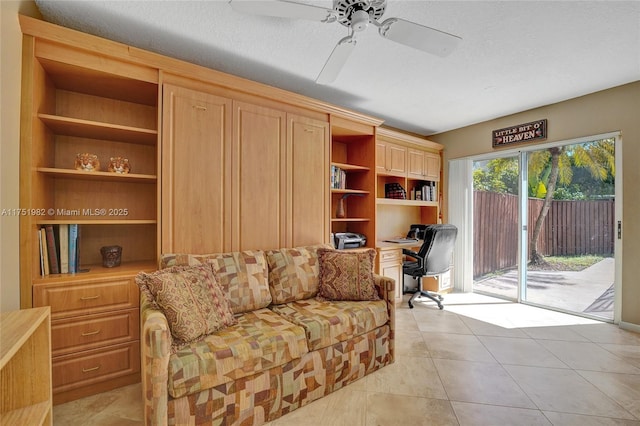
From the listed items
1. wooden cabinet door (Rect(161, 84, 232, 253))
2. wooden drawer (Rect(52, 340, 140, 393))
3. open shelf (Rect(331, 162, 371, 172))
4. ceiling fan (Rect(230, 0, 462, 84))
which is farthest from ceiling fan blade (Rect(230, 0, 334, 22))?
wooden drawer (Rect(52, 340, 140, 393))

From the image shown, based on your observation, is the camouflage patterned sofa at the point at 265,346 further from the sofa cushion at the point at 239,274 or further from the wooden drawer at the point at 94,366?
the wooden drawer at the point at 94,366

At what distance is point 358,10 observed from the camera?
154 centimetres

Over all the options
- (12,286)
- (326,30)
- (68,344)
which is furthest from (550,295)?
(12,286)

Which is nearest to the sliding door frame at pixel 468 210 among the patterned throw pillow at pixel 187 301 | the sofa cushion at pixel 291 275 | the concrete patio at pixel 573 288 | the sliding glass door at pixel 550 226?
the sliding glass door at pixel 550 226

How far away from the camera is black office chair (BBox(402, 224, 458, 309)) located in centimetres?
358

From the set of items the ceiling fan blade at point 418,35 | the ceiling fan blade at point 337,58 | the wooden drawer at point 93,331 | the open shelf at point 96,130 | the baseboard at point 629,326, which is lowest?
the baseboard at point 629,326

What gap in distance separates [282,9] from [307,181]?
1685 mm

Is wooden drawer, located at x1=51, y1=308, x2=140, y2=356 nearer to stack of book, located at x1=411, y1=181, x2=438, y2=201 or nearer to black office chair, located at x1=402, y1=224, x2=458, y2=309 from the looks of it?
black office chair, located at x1=402, y1=224, x2=458, y2=309

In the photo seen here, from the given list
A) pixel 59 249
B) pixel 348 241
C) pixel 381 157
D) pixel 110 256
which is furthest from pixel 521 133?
pixel 59 249

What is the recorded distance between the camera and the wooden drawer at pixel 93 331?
1.86 metres

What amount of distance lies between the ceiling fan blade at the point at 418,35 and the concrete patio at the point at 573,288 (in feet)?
10.4

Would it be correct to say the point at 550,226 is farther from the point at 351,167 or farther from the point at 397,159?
the point at 351,167

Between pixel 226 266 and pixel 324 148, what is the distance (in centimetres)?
161

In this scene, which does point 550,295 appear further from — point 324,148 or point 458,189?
point 324,148
